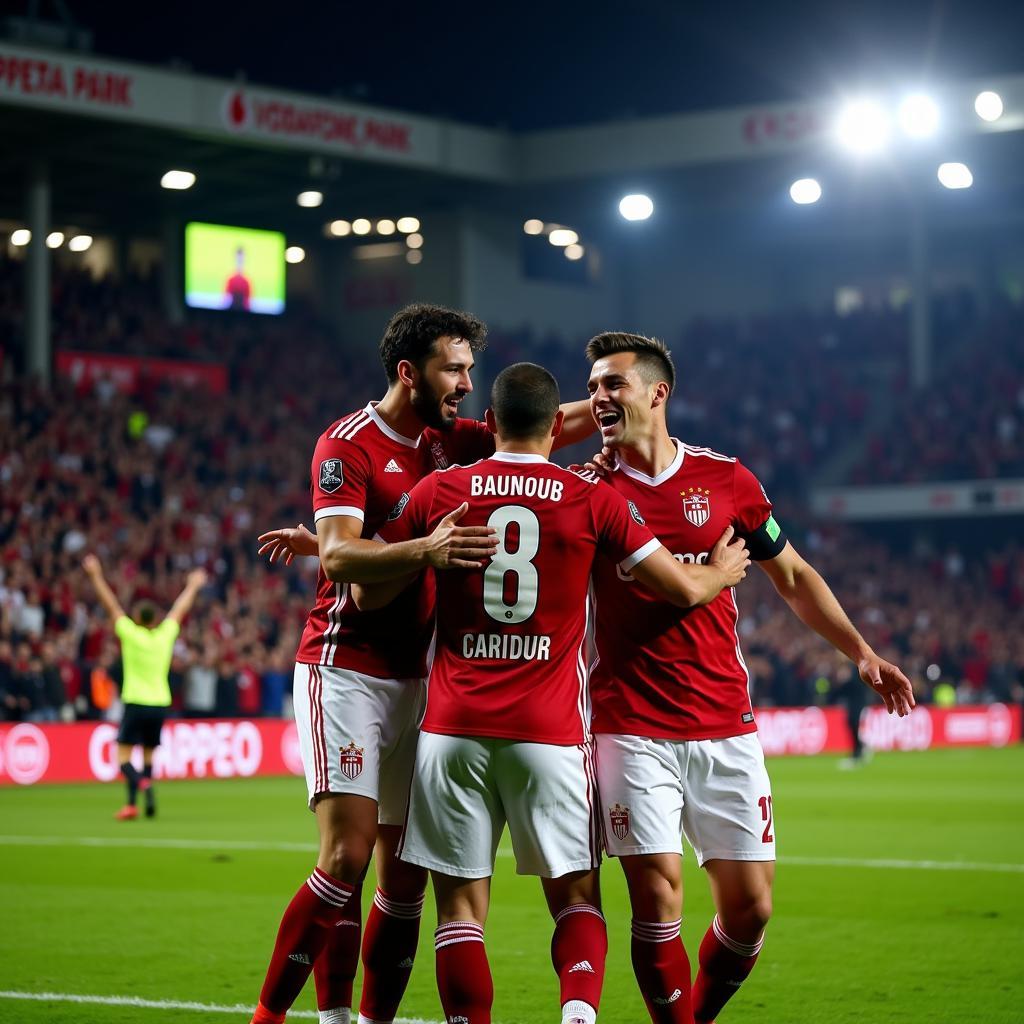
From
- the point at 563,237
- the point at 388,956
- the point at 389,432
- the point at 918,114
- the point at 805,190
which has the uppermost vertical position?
the point at 563,237

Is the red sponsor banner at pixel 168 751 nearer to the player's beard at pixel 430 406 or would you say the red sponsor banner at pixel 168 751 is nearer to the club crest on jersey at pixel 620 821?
the player's beard at pixel 430 406

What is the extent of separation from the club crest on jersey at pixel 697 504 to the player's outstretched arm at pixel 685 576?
0.28m

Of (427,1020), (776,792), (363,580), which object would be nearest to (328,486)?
(363,580)

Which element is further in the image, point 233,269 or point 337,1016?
point 233,269

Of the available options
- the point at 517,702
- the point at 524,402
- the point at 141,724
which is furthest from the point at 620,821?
the point at 141,724

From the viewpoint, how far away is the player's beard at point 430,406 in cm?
614

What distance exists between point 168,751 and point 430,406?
16.7 m

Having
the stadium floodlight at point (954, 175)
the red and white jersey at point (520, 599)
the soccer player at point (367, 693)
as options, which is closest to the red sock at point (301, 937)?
the soccer player at point (367, 693)

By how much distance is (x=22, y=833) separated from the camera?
49.3 feet

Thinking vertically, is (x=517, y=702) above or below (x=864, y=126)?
below

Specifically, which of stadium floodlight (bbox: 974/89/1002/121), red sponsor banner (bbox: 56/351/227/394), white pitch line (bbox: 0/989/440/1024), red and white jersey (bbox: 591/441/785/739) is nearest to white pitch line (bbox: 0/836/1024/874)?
white pitch line (bbox: 0/989/440/1024)

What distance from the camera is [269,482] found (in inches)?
1280

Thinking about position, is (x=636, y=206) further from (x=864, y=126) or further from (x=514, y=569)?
(x=514, y=569)

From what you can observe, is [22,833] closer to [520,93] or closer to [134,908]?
[134,908]
